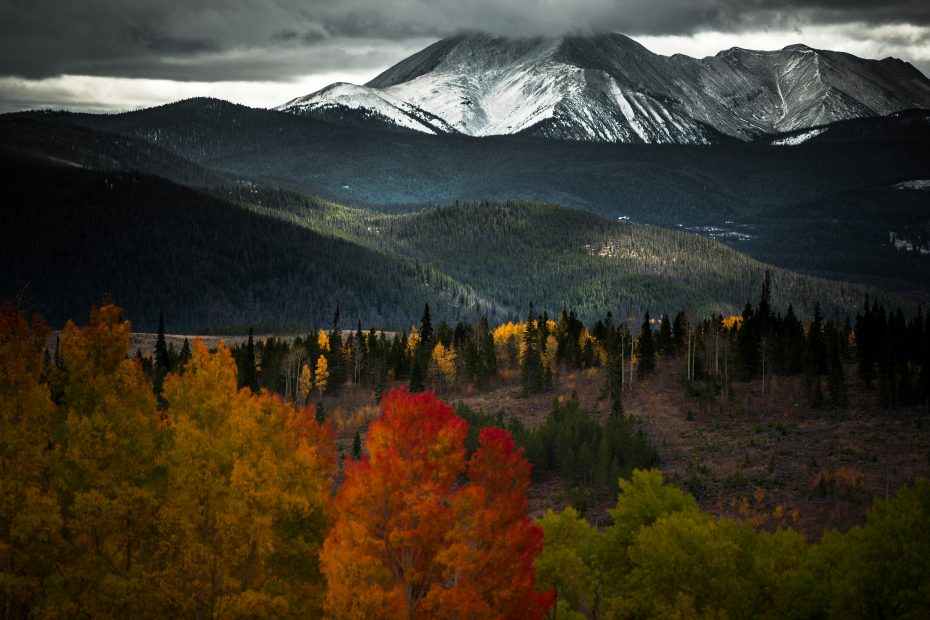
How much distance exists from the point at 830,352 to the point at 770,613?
291 ft

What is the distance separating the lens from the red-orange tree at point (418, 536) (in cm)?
2942

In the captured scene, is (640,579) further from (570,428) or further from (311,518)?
(570,428)

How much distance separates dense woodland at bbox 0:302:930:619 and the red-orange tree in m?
0.06

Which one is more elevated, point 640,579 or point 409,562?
point 409,562

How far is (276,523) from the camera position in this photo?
1329 inches

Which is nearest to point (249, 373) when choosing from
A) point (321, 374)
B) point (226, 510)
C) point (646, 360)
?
point (321, 374)

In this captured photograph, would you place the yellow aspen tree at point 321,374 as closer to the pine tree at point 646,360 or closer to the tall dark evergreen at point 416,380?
the tall dark evergreen at point 416,380

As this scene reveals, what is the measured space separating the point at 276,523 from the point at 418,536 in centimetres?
630

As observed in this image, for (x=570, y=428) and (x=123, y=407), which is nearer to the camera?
(x=123, y=407)

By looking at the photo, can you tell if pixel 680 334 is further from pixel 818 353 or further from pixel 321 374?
pixel 321 374

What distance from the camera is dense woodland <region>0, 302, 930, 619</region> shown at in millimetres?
30203

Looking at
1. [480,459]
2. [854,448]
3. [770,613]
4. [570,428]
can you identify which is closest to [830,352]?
[854,448]

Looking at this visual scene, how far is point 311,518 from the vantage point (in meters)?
34.2

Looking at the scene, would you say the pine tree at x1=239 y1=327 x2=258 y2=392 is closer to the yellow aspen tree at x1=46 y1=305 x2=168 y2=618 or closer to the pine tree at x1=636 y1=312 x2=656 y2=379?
the pine tree at x1=636 y1=312 x2=656 y2=379
